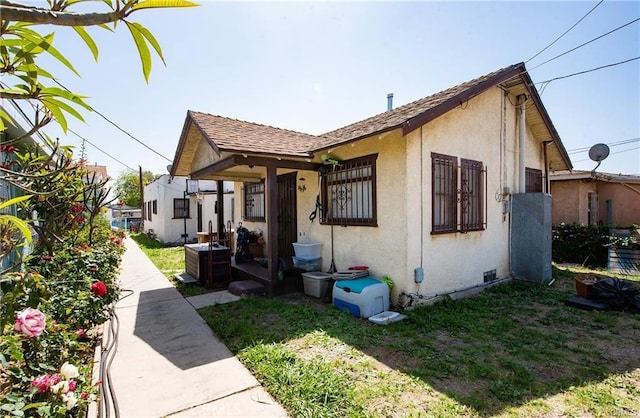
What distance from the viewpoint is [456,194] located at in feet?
22.0

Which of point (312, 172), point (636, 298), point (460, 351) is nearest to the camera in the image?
point (460, 351)

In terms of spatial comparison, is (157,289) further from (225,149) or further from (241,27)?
(241,27)

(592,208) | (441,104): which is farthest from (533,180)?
(592,208)

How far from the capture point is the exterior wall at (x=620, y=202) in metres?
14.1

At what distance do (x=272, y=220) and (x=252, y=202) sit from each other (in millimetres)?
4337

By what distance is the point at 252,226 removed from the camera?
423 inches

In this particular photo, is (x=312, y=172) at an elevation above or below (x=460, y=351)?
above

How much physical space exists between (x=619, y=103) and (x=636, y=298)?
7886 mm

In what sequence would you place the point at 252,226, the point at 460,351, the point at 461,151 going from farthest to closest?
the point at 252,226
the point at 461,151
the point at 460,351

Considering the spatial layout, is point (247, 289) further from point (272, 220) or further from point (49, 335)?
point (49, 335)

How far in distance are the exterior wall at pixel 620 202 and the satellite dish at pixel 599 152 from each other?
20.7ft

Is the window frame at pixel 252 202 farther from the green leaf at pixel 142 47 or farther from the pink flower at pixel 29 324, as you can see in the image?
the green leaf at pixel 142 47

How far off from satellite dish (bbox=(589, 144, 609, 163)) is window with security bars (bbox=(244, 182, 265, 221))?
10845mm

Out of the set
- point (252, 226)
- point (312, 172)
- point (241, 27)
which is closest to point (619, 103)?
point (312, 172)
